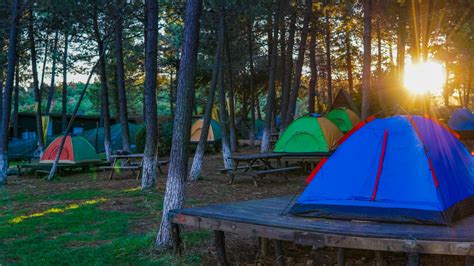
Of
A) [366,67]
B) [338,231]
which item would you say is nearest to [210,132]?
[366,67]

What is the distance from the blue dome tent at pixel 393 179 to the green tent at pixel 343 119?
50.6 feet

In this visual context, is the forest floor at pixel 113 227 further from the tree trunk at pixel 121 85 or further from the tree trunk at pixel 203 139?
the tree trunk at pixel 121 85

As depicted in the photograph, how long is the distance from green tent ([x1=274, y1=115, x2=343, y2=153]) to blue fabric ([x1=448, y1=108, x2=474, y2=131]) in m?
9.89

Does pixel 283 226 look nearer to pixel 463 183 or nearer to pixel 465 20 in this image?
pixel 463 183

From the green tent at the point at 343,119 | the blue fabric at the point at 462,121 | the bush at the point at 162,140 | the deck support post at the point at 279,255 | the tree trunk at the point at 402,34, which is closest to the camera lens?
the deck support post at the point at 279,255

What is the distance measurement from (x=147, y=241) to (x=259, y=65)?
85.1 feet

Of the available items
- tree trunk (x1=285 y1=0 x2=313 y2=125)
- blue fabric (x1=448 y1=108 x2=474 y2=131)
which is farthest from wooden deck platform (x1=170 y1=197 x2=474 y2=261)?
blue fabric (x1=448 y1=108 x2=474 y2=131)

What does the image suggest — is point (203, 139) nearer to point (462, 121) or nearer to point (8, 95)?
point (8, 95)

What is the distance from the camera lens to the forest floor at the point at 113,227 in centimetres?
595

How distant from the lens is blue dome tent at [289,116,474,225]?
5051mm

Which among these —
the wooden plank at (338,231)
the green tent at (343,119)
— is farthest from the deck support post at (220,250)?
the green tent at (343,119)

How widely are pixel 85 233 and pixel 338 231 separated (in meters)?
4.52

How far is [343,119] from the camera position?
21.5m

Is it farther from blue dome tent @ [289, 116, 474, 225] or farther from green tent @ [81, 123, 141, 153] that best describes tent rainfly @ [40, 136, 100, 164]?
blue dome tent @ [289, 116, 474, 225]
